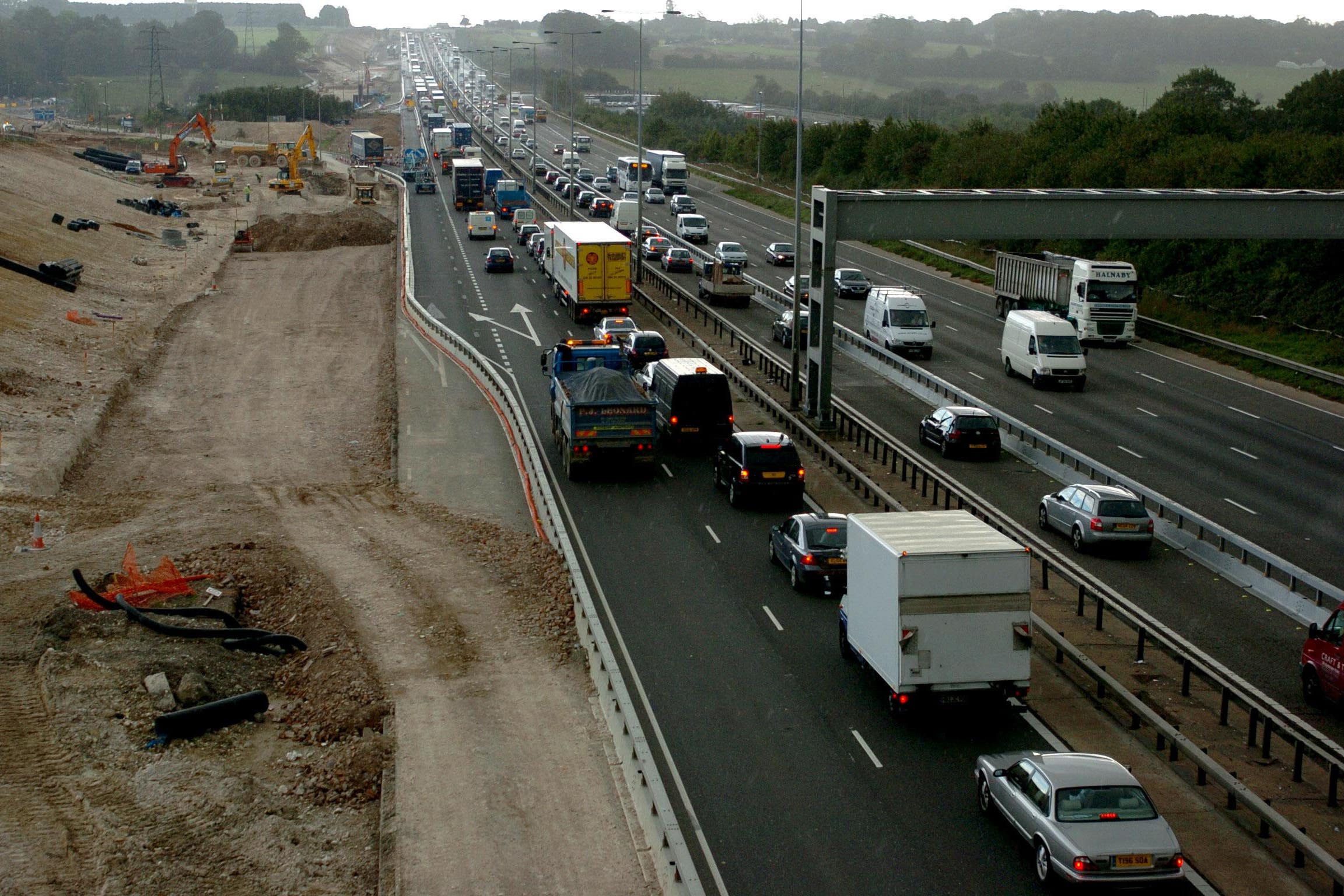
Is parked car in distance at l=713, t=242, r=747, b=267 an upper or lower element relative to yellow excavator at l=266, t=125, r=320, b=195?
lower

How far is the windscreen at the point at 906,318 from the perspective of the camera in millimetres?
51062

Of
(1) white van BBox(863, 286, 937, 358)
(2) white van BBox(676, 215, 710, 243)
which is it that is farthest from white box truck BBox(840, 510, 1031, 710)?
(2) white van BBox(676, 215, 710, 243)

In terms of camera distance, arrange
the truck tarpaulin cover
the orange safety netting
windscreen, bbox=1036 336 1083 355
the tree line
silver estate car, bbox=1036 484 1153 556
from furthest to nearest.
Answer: the tree line
windscreen, bbox=1036 336 1083 355
the truck tarpaulin cover
silver estate car, bbox=1036 484 1153 556
the orange safety netting

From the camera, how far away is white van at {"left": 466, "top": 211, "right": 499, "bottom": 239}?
8419 centimetres

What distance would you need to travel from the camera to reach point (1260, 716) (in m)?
19.9

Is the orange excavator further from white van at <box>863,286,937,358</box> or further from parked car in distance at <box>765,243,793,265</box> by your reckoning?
white van at <box>863,286,937,358</box>

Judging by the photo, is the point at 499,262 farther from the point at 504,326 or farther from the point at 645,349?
the point at 645,349

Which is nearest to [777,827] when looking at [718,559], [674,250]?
[718,559]

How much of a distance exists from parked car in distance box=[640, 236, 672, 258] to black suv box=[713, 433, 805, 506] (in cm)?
4602

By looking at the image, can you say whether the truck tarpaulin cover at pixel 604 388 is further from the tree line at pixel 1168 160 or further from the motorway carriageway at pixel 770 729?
the tree line at pixel 1168 160

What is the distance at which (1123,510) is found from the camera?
29.1 meters

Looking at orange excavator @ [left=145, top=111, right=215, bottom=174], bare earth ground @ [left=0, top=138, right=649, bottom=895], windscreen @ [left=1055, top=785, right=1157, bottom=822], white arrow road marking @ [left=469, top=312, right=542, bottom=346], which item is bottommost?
bare earth ground @ [left=0, top=138, right=649, bottom=895]

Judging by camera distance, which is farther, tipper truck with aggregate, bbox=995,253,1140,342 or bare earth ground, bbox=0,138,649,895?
tipper truck with aggregate, bbox=995,253,1140,342

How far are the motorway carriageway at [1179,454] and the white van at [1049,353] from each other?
52cm
